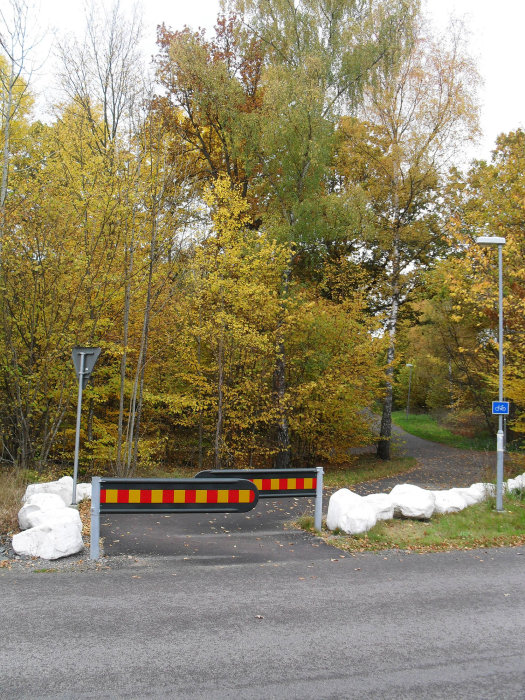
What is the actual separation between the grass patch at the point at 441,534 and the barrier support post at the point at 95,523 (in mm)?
3217

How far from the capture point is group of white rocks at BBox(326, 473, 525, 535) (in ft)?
27.7

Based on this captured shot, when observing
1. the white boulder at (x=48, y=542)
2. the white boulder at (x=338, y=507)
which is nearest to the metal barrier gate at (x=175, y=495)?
the white boulder at (x=48, y=542)

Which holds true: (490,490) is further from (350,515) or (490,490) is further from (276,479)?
(276,479)

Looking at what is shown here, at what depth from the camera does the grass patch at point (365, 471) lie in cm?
1711

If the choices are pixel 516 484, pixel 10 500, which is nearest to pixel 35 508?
pixel 10 500

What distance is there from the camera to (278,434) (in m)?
18.1

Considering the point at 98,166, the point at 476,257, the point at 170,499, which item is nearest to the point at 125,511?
the point at 170,499

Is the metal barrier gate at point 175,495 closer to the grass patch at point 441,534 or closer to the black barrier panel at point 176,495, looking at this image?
the black barrier panel at point 176,495

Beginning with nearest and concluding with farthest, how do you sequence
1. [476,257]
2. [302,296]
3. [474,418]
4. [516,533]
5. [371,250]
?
[516,533] < [476,257] < [302,296] < [371,250] < [474,418]

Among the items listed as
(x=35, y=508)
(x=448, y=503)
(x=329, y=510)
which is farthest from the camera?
(x=448, y=503)

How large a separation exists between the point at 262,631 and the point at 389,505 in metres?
4.98

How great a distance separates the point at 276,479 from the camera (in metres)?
8.21

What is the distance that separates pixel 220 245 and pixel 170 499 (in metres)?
9.71

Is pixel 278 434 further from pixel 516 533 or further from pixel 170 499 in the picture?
pixel 170 499
